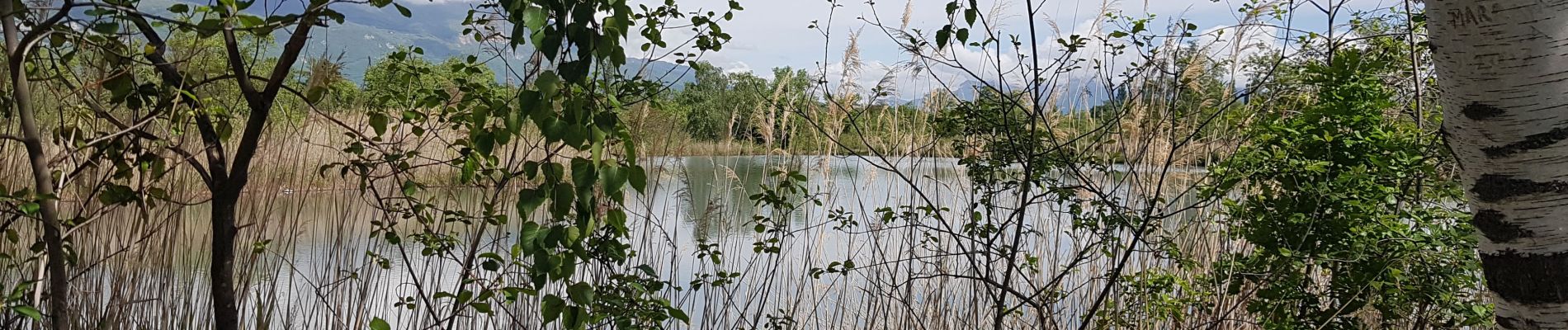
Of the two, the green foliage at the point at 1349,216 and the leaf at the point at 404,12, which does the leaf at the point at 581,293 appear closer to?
the leaf at the point at 404,12

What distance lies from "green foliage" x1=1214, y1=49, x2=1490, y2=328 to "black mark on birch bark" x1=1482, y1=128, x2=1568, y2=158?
626 millimetres

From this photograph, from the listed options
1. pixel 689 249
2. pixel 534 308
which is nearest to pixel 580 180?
pixel 534 308

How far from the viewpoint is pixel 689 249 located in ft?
11.2

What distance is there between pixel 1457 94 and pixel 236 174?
4.85ft

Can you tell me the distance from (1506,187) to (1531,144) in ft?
0.18

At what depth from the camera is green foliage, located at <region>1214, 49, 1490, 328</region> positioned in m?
1.57

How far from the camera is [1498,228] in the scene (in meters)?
0.97

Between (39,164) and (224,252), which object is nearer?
(39,164)

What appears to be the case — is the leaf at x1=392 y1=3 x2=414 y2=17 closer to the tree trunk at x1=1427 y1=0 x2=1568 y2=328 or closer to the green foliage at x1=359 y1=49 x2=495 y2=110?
the green foliage at x1=359 y1=49 x2=495 y2=110

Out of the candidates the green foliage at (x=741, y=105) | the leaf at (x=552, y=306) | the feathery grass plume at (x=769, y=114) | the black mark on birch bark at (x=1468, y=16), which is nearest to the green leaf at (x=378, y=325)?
the leaf at (x=552, y=306)

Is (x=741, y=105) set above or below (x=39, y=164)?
above

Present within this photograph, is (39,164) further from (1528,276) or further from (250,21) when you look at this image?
(1528,276)

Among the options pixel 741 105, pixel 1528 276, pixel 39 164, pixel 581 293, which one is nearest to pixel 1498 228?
pixel 1528 276

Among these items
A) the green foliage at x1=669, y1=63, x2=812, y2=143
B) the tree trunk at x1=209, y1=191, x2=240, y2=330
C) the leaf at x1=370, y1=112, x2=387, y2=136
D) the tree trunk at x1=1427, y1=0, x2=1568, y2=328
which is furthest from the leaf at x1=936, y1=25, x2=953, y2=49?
the tree trunk at x1=209, y1=191, x2=240, y2=330
